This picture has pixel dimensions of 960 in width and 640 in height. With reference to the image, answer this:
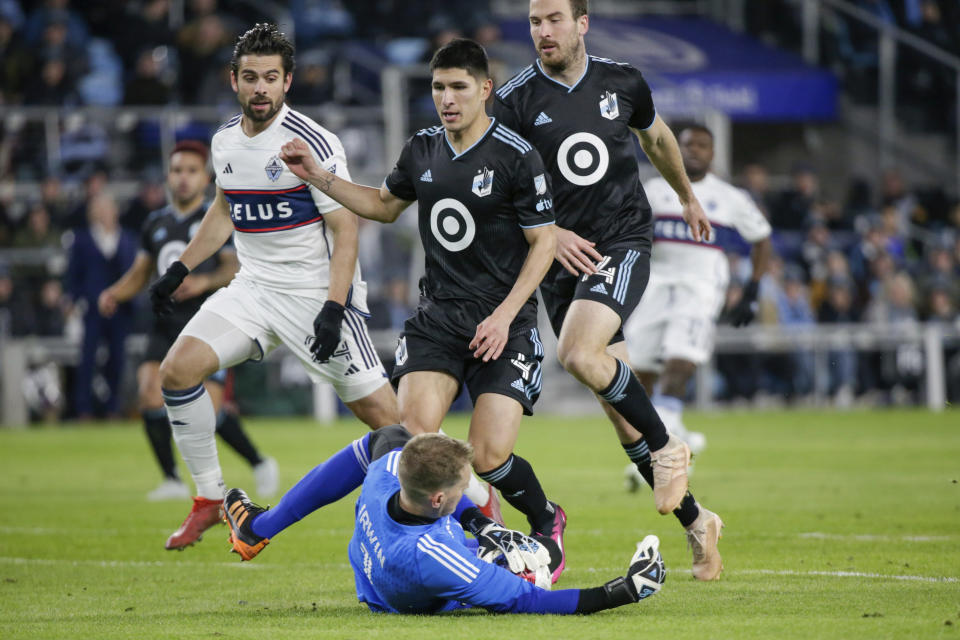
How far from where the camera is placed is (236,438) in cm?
1112

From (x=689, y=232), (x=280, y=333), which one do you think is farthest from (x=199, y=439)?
(x=689, y=232)

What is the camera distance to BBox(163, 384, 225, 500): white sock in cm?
802

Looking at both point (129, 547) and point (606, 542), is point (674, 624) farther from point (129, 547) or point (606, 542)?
point (129, 547)

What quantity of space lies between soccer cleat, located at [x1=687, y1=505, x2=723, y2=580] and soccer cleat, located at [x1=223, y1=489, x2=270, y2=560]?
2.02 m

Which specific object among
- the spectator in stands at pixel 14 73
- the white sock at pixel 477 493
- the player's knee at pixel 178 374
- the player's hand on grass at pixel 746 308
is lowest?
the white sock at pixel 477 493

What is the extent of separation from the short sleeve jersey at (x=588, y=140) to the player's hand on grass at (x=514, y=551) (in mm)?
1794

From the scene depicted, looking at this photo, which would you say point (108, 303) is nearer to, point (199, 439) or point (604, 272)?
point (199, 439)

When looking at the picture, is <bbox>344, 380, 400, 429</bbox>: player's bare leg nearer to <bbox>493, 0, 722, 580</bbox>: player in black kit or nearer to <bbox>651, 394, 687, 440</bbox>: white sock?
<bbox>493, 0, 722, 580</bbox>: player in black kit

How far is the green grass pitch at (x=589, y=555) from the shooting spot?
5578 millimetres

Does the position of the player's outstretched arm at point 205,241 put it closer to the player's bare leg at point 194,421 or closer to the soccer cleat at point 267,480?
the player's bare leg at point 194,421

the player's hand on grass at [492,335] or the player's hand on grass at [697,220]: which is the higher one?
the player's hand on grass at [697,220]

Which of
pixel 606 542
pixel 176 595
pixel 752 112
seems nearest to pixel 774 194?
pixel 752 112

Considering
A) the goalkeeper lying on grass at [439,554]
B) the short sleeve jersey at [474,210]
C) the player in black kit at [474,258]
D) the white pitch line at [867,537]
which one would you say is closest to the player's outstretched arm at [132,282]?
the player in black kit at [474,258]

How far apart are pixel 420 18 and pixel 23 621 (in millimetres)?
21386
